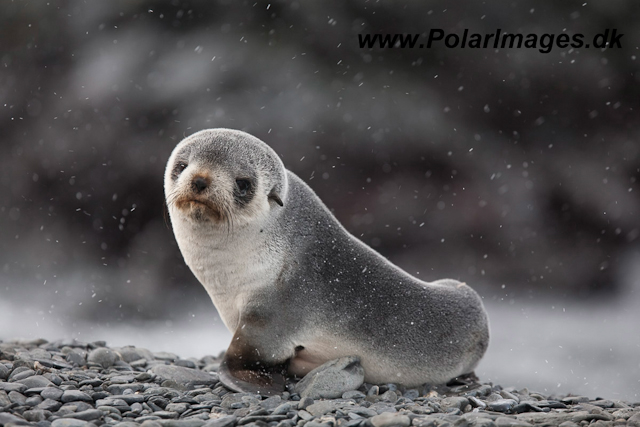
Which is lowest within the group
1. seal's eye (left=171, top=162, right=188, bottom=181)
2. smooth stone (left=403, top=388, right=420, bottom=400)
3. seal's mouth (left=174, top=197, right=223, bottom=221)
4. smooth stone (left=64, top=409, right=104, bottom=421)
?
smooth stone (left=64, top=409, right=104, bottom=421)

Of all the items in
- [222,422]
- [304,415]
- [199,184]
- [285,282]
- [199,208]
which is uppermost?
[199,184]

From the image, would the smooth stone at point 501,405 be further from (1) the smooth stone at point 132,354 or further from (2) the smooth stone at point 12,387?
(1) the smooth stone at point 132,354

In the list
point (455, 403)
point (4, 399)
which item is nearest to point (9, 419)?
point (4, 399)

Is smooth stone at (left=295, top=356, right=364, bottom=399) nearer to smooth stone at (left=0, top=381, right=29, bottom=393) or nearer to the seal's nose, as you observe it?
the seal's nose

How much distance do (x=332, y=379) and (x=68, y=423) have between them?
203 cm

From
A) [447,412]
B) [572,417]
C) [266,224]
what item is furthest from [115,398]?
[572,417]

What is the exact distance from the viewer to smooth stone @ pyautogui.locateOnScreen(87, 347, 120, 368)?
6254 millimetres

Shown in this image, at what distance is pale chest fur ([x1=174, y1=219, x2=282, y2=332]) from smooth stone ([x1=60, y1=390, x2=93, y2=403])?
1344 mm

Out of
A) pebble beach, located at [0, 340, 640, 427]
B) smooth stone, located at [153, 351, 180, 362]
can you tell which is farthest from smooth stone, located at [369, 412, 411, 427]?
smooth stone, located at [153, 351, 180, 362]

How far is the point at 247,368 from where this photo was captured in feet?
17.5

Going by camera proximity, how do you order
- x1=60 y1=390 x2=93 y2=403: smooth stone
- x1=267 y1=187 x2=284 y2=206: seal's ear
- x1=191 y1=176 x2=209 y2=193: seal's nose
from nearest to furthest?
x1=60 y1=390 x2=93 y2=403: smooth stone → x1=191 y1=176 x2=209 y2=193: seal's nose → x1=267 y1=187 x2=284 y2=206: seal's ear

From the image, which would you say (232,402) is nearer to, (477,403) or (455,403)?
(455,403)

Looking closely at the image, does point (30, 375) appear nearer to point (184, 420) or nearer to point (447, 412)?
point (184, 420)

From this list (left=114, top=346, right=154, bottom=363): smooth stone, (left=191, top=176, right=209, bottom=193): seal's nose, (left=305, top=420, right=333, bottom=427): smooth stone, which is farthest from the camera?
(left=114, top=346, right=154, bottom=363): smooth stone
